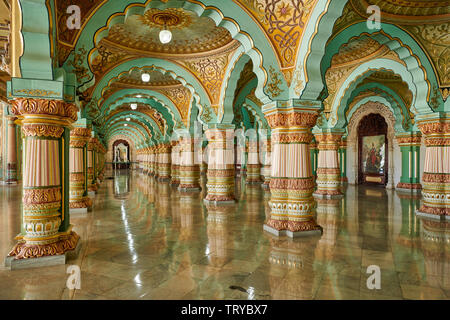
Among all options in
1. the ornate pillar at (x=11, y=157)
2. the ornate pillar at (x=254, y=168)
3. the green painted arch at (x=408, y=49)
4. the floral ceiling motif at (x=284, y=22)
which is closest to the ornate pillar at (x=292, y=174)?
the floral ceiling motif at (x=284, y=22)

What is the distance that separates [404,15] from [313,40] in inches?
119

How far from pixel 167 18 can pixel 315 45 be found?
150 inches

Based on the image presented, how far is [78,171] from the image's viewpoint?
8625 millimetres

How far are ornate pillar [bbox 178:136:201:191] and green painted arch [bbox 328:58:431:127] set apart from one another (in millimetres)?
6440

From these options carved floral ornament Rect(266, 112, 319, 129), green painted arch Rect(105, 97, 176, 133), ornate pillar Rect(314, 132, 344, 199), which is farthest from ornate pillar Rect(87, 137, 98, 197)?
ornate pillar Rect(314, 132, 344, 199)

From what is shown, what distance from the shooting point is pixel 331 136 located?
1121 centimetres

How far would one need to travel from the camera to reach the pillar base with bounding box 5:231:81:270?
3.91 meters

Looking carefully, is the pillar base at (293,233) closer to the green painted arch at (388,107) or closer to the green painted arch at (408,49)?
the green painted arch at (408,49)

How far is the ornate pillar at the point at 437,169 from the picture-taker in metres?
7.43

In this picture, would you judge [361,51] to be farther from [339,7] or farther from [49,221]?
[49,221]

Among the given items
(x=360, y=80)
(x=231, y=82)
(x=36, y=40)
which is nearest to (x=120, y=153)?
(x=231, y=82)

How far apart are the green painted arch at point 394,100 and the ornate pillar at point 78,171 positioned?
1127 cm

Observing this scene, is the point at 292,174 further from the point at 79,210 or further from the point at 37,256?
the point at 79,210
